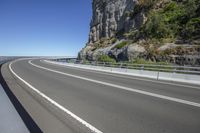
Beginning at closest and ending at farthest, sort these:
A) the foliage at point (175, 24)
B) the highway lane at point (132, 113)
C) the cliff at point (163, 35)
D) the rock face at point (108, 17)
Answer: the highway lane at point (132, 113), the cliff at point (163, 35), the foliage at point (175, 24), the rock face at point (108, 17)

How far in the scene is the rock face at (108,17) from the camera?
69.1m

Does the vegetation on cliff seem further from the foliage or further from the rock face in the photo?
the rock face

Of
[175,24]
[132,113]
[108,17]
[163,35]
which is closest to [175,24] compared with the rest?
[175,24]

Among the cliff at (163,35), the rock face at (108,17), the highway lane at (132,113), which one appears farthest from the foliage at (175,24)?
the highway lane at (132,113)

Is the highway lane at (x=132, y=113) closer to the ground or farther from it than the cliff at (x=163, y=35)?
closer to the ground

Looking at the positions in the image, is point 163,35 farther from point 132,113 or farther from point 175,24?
point 132,113

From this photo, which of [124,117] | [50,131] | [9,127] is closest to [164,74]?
[124,117]

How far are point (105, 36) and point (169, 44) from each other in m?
40.3

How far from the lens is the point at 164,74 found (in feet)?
69.2

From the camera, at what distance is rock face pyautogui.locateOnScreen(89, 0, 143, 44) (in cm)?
6910

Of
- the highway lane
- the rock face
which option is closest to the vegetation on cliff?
the rock face

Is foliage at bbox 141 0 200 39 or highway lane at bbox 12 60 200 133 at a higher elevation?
foliage at bbox 141 0 200 39

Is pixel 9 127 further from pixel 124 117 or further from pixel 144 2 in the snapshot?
pixel 144 2

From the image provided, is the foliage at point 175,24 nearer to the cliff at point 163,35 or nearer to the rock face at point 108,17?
the cliff at point 163,35
